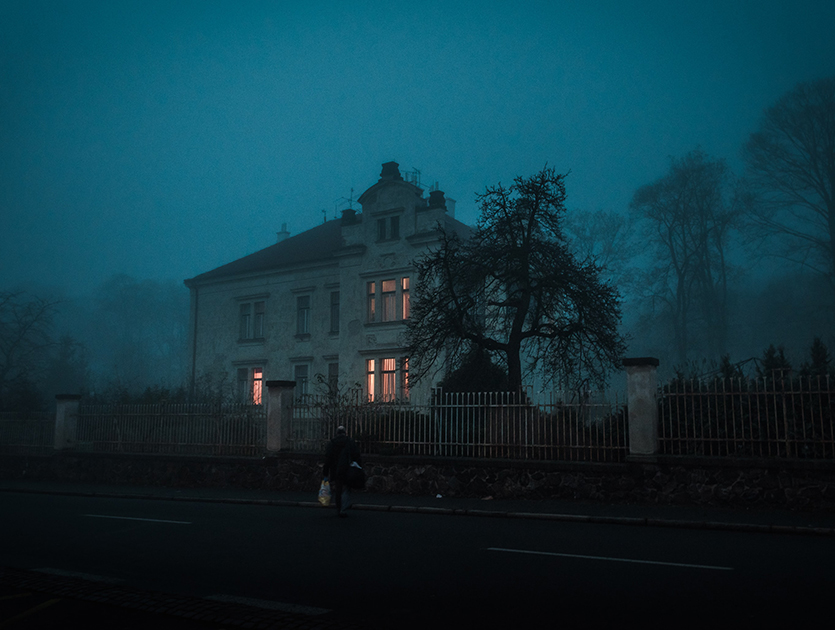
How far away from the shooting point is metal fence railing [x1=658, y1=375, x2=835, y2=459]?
502 inches

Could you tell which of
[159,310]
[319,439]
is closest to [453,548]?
[319,439]

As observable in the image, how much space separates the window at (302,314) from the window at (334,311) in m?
1.75

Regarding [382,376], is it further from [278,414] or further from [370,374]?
[278,414]

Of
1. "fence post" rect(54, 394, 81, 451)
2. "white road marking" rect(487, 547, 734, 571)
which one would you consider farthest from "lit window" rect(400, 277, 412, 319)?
"white road marking" rect(487, 547, 734, 571)

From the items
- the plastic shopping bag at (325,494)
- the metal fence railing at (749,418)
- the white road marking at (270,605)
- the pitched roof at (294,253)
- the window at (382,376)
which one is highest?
the pitched roof at (294,253)

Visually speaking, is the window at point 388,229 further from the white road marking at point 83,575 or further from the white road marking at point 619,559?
the white road marking at point 83,575

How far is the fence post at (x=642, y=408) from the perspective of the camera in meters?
14.0

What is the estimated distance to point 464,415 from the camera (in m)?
16.6

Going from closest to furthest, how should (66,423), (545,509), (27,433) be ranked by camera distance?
(545,509) < (66,423) < (27,433)

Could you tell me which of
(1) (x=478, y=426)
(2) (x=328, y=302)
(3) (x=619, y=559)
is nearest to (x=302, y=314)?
(2) (x=328, y=302)

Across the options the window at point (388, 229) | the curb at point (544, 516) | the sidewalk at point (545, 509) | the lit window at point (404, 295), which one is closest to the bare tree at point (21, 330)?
the window at point (388, 229)

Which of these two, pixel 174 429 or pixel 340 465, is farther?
pixel 174 429

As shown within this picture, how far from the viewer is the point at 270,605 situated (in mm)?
6000

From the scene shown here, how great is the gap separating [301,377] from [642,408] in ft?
89.0
